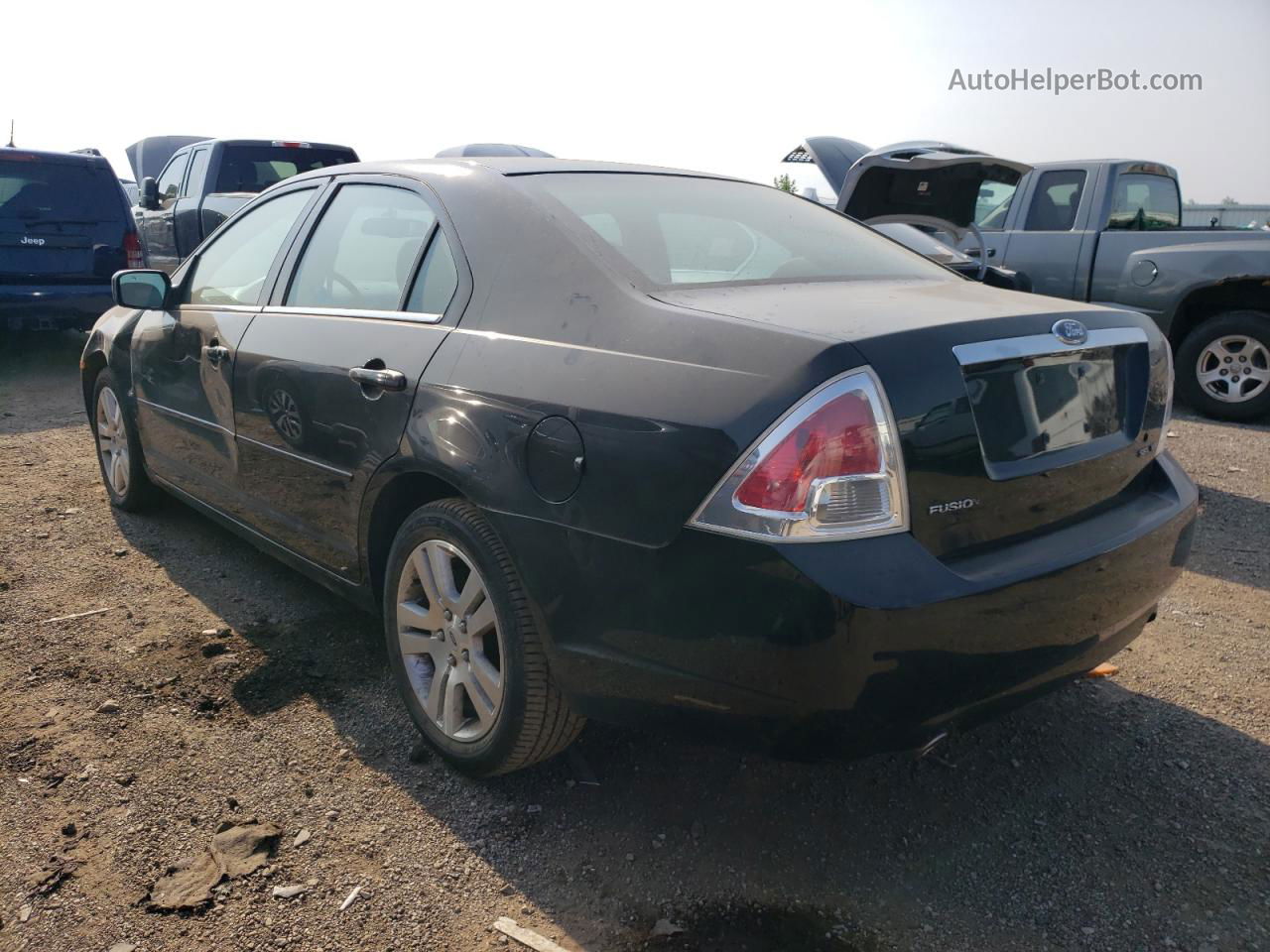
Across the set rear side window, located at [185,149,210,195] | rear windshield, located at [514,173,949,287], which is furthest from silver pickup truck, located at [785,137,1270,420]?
rear side window, located at [185,149,210,195]

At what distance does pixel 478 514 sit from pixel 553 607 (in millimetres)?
327

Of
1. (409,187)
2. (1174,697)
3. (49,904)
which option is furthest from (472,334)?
(1174,697)

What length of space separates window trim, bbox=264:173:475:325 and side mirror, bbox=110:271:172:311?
2.69 ft

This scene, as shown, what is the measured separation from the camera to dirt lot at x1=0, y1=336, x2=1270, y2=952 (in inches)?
84.1

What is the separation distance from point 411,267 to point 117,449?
2.69 meters

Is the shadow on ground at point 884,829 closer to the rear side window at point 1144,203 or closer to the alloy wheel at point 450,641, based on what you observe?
the alloy wheel at point 450,641

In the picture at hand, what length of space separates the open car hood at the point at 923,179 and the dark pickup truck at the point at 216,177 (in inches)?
259

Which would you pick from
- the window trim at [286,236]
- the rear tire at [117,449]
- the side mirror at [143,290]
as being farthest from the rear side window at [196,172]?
the window trim at [286,236]

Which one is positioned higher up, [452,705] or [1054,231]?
[1054,231]

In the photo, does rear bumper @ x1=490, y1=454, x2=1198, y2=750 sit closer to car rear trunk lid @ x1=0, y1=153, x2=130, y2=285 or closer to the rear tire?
the rear tire

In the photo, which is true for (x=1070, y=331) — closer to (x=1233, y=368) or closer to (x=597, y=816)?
(x=597, y=816)

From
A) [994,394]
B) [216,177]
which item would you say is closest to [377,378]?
[994,394]

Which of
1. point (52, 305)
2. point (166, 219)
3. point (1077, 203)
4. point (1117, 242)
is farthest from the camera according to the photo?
point (166, 219)

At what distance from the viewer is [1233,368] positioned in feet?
23.8
